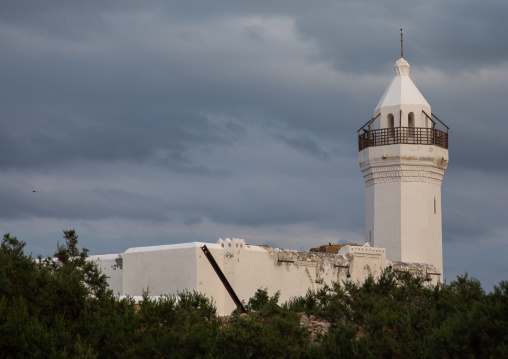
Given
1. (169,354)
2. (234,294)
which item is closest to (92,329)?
(169,354)

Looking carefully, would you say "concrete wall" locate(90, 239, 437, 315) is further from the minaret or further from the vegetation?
the minaret

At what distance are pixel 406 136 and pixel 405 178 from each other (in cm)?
166

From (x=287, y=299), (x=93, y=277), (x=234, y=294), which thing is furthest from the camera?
(x=287, y=299)

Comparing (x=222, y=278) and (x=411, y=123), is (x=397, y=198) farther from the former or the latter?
(x=222, y=278)

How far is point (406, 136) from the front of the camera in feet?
109

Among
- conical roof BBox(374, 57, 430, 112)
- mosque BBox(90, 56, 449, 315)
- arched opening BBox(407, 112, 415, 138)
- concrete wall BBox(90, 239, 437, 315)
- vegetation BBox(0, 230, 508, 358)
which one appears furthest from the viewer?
conical roof BBox(374, 57, 430, 112)

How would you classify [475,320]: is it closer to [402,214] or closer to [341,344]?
[341,344]


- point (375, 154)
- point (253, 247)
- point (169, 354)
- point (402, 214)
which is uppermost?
point (375, 154)

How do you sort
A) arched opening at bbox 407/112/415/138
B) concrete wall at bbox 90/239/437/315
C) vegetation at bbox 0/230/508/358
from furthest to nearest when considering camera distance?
1. arched opening at bbox 407/112/415/138
2. concrete wall at bbox 90/239/437/315
3. vegetation at bbox 0/230/508/358

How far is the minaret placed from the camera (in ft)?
107

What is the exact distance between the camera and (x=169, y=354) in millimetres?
15992

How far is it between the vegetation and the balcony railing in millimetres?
14836

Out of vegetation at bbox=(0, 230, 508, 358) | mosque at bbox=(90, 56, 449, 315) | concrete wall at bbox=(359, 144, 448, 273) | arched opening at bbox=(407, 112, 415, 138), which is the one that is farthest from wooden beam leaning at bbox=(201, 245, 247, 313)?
arched opening at bbox=(407, 112, 415, 138)

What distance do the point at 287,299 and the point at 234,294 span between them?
8.43 ft
